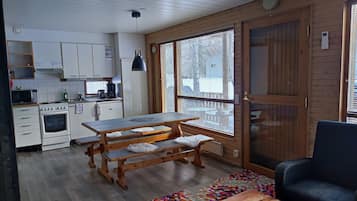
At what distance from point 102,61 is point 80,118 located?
140cm

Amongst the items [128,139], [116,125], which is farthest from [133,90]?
[116,125]

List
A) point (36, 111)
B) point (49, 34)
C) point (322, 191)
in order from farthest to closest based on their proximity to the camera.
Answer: point (49, 34), point (36, 111), point (322, 191)

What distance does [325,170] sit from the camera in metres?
2.48

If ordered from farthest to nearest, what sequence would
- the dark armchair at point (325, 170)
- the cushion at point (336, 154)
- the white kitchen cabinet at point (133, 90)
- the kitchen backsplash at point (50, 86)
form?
the white kitchen cabinet at point (133, 90) < the kitchen backsplash at point (50, 86) < the cushion at point (336, 154) < the dark armchair at point (325, 170)

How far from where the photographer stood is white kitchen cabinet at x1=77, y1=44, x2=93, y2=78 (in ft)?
18.8

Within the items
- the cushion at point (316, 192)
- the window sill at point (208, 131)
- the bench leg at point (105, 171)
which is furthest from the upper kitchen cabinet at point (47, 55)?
the cushion at point (316, 192)

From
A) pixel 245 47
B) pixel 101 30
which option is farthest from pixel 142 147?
pixel 101 30

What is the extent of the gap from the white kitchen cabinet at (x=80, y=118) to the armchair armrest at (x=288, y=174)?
14.1ft

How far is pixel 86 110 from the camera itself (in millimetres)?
5602

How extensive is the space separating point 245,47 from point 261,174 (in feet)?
5.88

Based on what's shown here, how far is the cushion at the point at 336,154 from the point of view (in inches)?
92.4

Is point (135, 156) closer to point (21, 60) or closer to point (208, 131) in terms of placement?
point (208, 131)

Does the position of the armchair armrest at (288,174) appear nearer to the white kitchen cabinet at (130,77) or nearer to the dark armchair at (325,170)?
the dark armchair at (325,170)

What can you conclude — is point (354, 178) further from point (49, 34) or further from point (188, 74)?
point (49, 34)
